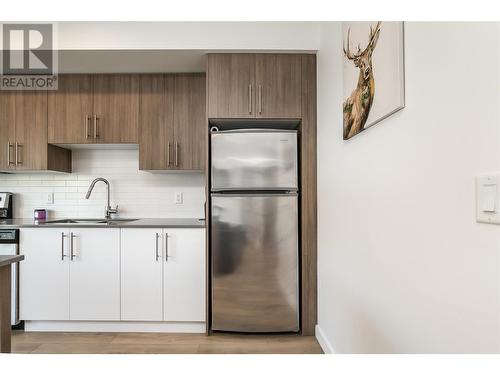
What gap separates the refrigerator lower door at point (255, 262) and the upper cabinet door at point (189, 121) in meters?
0.58

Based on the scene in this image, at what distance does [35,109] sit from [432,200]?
3.35 m

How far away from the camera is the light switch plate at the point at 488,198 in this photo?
0.77 m

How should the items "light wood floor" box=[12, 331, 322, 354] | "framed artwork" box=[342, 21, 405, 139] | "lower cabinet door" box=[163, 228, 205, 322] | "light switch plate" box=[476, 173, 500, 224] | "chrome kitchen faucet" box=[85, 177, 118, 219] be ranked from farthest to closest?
"chrome kitchen faucet" box=[85, 177, 118, 219]
"lower cabinet door" box=[163, 228, 205, 322]
"light wood floor" box=[12, 331, 322, 354]
"framed artwork" box=[342, 21, 405, 139]
"light switch plate" box=[476, 173, 500, 224]

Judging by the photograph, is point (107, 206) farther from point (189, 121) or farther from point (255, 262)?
point (255, 262)

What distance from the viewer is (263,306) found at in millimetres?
2807

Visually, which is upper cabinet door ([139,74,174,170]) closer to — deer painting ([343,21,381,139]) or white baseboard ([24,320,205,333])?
white baseboard ([24,320,205,333])

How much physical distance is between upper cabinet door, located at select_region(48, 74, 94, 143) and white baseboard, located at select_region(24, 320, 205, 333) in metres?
1.55

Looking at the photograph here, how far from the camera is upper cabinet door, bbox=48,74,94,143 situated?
322 centimetres

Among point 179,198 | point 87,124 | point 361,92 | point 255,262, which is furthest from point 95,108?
point 361,92

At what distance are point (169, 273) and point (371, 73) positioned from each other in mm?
2128
